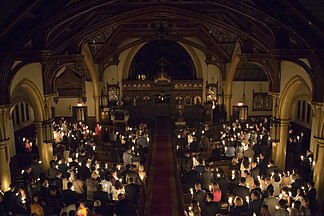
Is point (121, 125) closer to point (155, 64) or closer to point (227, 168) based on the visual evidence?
point (155, 64)

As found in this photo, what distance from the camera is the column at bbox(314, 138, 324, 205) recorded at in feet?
41.1

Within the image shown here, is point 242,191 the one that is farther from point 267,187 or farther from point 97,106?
point 97,106

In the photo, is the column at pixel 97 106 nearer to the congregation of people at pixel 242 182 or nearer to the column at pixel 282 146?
the congregation of people at pixel 242 182

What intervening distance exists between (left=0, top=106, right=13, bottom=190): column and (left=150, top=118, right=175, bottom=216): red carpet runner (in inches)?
227

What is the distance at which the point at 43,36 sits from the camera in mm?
13375

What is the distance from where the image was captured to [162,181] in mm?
15844

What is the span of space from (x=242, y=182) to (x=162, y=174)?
5393 millimetres

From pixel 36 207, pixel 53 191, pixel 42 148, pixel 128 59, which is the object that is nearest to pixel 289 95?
pixel 53 191

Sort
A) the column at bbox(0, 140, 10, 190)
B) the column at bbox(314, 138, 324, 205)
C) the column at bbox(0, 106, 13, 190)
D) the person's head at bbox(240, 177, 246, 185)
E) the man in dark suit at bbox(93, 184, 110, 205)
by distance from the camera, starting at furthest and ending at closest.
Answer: the column at bbox(0, 140, 10, 190) < the column at bbox(0, 106, 13, 190) < the column at bbox(314, 138, 324, 205) < the person's head at bbox(240, 177, 246, 185) < the man in dark suit at bbox(93, 184, 110, 205)

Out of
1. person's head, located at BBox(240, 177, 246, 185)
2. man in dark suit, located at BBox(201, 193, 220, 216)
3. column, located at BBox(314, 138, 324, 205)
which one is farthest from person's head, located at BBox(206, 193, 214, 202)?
column, located at BBox(314, 138, 324, 205)

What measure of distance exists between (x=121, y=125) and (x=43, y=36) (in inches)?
582

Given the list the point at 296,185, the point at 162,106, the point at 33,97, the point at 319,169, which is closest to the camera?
the point at 296,185

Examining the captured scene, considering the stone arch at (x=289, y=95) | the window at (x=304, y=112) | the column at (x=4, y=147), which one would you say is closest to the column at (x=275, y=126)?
the stone arch at (x=289, y=95)

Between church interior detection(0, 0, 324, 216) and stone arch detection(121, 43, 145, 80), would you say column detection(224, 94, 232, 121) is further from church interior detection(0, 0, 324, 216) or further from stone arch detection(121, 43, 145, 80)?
stone arch detection(121, 43, 145, 80)
